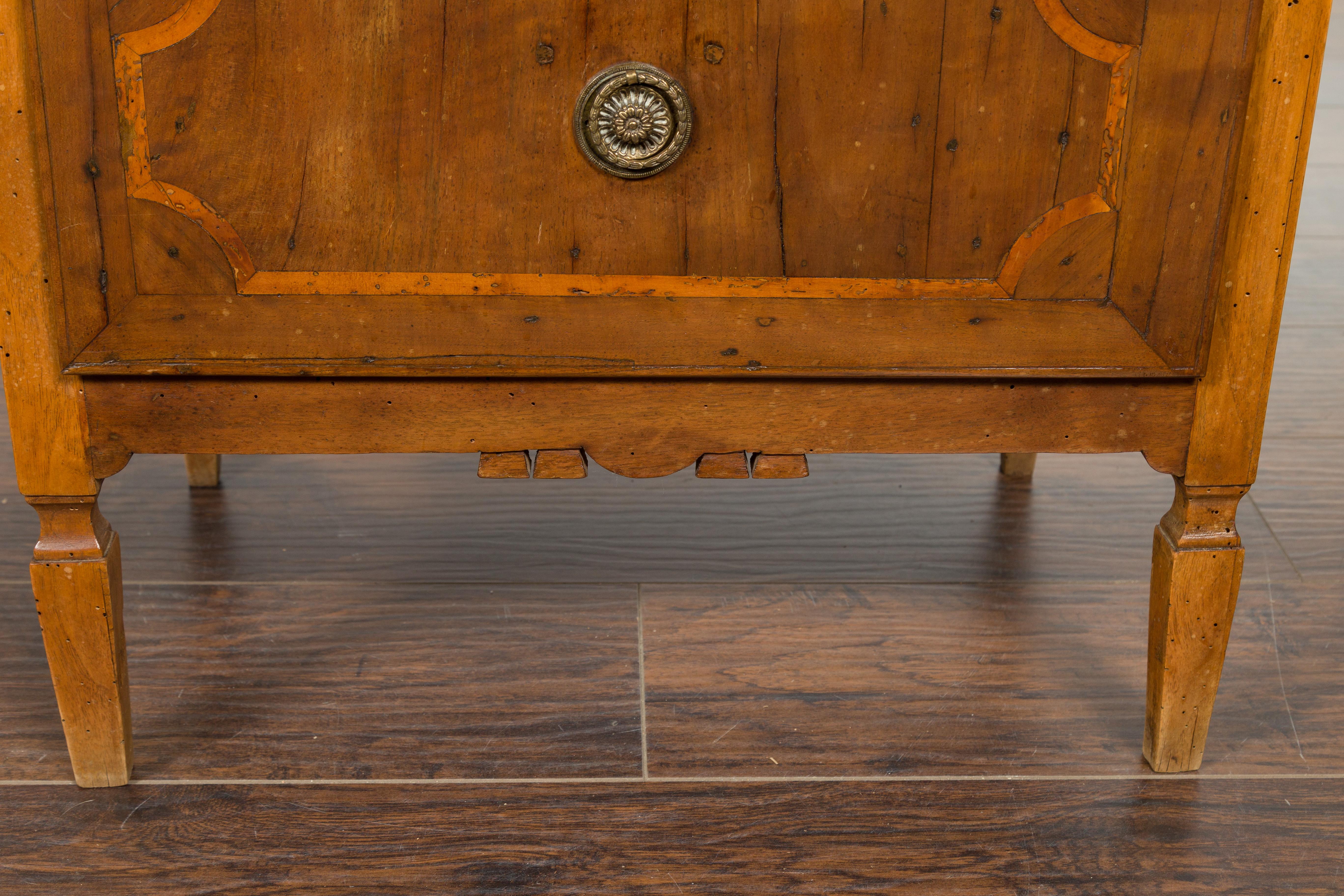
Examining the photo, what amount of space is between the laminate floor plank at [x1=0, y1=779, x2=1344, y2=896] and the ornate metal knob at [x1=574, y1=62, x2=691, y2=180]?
19.0 inches

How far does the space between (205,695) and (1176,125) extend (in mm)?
882

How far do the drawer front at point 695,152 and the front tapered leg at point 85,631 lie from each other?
195 mm

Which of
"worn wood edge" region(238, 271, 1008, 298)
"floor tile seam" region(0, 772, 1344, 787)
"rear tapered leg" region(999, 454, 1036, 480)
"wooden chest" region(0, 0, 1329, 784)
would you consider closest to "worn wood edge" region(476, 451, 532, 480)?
"wooden chest" region(0, 0, 1329, 784)

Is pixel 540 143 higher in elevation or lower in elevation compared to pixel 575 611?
higher

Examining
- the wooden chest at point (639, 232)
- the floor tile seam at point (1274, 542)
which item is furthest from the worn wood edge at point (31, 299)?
the floor tile seam at point (1274, 542)

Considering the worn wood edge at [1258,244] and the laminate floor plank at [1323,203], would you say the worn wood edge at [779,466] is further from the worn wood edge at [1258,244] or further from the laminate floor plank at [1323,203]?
the laminate floor plank at [1323,203]

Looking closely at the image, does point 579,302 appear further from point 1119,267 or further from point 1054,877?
point 1054,877

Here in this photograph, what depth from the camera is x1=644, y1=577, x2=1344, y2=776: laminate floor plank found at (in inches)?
39.5

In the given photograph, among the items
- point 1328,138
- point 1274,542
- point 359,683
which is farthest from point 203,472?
point 1328,138

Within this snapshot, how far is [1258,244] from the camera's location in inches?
32.3

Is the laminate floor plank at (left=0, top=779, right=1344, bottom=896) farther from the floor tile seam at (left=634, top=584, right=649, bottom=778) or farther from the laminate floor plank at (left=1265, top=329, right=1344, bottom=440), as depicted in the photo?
the laminate floor plank at (left=1265, top=329, right=1344, bottom=440)

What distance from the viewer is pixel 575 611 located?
1209 millimetres

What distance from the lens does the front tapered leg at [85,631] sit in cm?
88

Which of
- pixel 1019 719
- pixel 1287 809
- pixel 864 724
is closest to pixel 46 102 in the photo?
pixel 864 724
